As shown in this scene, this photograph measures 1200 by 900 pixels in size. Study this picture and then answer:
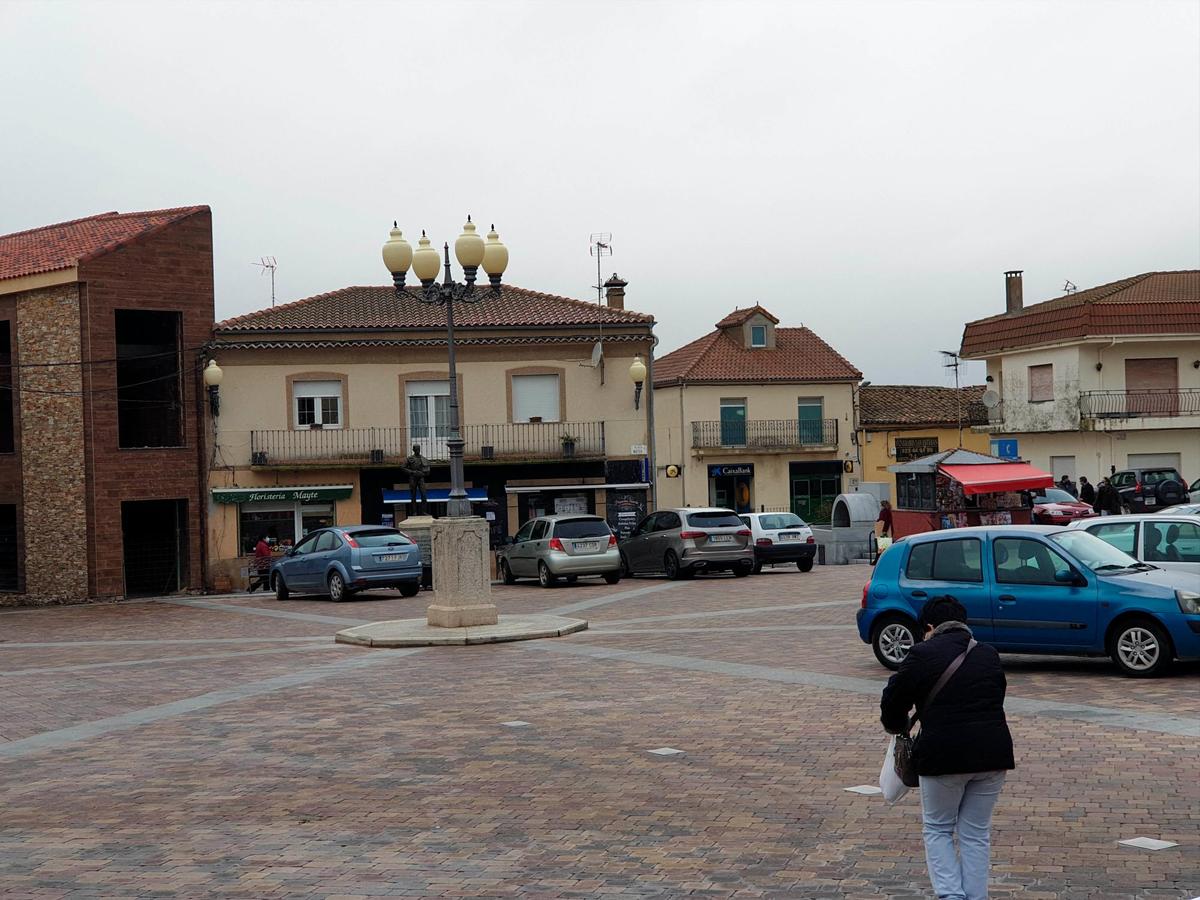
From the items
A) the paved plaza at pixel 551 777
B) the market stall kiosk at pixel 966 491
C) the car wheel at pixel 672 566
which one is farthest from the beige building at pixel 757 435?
the paved plaza at pixel 551 777

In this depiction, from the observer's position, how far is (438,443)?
3775 centimetres

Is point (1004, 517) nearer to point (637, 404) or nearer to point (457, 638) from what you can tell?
point (637, 404)

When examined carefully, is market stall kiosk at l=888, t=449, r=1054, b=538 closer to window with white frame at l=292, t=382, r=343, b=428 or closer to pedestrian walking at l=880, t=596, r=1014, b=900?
window with white frame at l=292, t=382, r=343, b=428

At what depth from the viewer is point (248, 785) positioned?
9.18 m

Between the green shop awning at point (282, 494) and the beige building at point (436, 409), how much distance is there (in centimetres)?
5

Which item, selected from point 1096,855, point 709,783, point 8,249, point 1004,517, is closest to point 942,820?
point 1096,855

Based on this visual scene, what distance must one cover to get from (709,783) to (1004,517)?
76.3ft

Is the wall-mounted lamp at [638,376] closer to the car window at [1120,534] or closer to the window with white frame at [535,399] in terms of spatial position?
the window with white frame at [535,399]

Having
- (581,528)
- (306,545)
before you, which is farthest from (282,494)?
(581,528)

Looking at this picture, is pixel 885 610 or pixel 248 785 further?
pixel 885 610

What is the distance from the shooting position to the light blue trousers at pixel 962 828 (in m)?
5.79

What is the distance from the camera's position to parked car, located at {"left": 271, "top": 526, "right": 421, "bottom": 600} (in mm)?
25578

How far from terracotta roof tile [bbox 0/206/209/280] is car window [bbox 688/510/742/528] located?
14.8 m

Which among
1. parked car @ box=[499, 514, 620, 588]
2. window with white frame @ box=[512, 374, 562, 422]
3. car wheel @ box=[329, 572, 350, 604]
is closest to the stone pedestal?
car wheel @ box=[329, 572, 350, 604]
